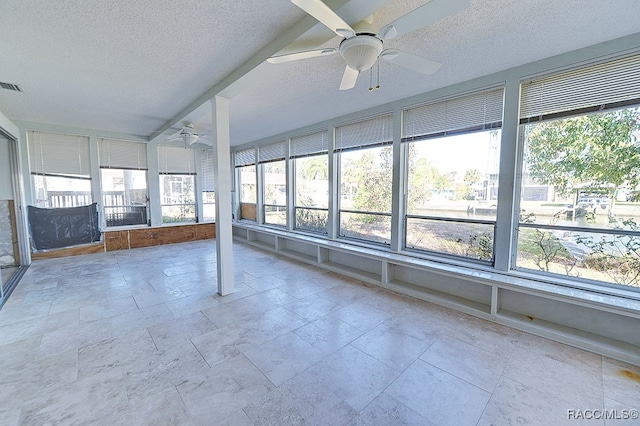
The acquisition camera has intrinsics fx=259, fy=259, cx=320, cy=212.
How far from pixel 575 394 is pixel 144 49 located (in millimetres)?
4677

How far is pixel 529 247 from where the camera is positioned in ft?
9.96

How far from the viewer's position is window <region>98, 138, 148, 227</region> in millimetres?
6301

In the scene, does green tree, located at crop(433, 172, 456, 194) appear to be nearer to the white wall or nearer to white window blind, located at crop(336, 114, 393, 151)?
white window blind, located at crop(336, 114, 393, 151)

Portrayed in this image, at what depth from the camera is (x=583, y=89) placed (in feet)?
8.43

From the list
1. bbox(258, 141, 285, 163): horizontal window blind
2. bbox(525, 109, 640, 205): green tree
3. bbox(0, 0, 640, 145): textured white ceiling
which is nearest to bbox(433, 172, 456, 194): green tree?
bbox(525, 109, 640, 205): green tree

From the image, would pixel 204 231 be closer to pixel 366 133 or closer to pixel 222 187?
pixel 222 187

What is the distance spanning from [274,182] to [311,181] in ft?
4.84

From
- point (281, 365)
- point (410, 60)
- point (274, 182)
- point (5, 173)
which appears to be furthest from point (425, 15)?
point (5, 173)

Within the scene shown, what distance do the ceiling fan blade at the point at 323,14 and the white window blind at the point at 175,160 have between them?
22.8ft

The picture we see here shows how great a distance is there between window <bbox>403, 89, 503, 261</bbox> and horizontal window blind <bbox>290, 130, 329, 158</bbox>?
1746 mm

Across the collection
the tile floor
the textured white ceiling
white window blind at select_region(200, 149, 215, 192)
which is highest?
the textured white ceiling

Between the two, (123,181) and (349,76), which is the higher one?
(349,76)

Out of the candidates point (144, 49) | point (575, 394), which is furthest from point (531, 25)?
point (144, 49)

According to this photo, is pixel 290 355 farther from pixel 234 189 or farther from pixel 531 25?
pixel 234 189
